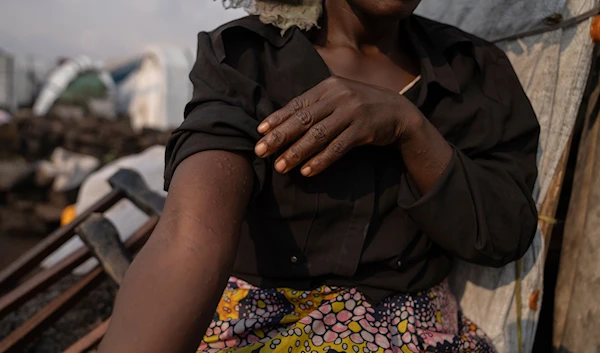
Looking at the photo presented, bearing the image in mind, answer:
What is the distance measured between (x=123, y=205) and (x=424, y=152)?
291cm

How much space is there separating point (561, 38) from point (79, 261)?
7.59ft

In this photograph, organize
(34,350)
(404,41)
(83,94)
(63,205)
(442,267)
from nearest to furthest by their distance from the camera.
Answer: (442,267) → (404,41) → (34,350) → (63,205) → (83,94)

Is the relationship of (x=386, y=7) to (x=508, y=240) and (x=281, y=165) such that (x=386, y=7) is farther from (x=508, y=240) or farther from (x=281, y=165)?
(x=508, y=240)

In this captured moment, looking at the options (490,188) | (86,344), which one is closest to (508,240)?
(490,188)

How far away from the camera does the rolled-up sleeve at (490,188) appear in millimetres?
1404

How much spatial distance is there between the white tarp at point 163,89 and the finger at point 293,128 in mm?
12891

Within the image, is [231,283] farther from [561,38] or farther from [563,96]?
[561,38]

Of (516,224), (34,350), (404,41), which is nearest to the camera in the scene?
(516,224)

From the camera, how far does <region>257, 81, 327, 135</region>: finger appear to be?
1.18 m

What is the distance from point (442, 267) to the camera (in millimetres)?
1604

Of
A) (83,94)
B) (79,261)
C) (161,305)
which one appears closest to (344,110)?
(161,305)

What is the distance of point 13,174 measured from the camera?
A: 7.38m

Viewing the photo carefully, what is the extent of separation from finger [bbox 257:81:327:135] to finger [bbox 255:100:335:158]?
0.05ft

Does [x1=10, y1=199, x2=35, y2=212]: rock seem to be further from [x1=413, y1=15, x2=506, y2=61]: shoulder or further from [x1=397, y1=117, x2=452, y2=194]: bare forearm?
[x1=397, y1=117, x2=452, y2=194]: bare forearm
